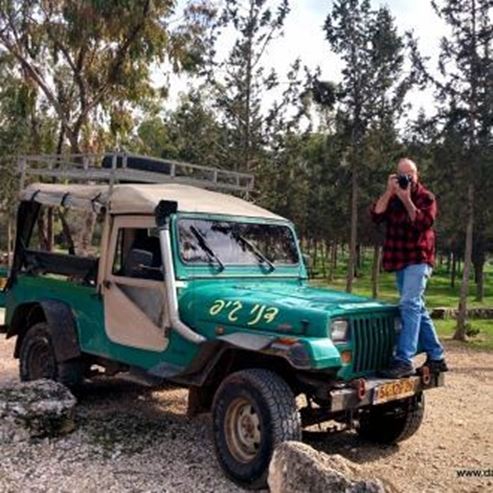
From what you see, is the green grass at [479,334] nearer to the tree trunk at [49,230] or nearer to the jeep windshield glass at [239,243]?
the jeep windshield glass at [239,243]

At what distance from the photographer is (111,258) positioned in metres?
6.71

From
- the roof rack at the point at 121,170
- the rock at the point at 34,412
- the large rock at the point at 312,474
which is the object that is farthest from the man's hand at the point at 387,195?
the rock at the point at 34,412

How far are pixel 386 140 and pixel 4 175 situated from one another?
1754 cm

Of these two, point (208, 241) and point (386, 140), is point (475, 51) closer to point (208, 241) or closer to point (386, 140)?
point (386, 140)

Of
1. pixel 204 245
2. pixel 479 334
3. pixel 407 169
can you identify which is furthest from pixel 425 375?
pixel 479 334

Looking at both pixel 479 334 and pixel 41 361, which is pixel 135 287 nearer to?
pixel 41 361

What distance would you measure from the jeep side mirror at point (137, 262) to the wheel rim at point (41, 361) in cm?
153

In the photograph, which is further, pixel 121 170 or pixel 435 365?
pixel 121 170

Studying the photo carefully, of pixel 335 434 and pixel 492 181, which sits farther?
pixel 492 181

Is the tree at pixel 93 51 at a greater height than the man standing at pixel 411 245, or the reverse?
the tree at pixel 93 51

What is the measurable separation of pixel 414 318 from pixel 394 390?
620mm

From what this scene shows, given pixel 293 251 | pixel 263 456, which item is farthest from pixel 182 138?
pixel 263 456

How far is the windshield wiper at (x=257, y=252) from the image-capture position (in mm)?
6711

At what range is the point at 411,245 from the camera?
5.92m
